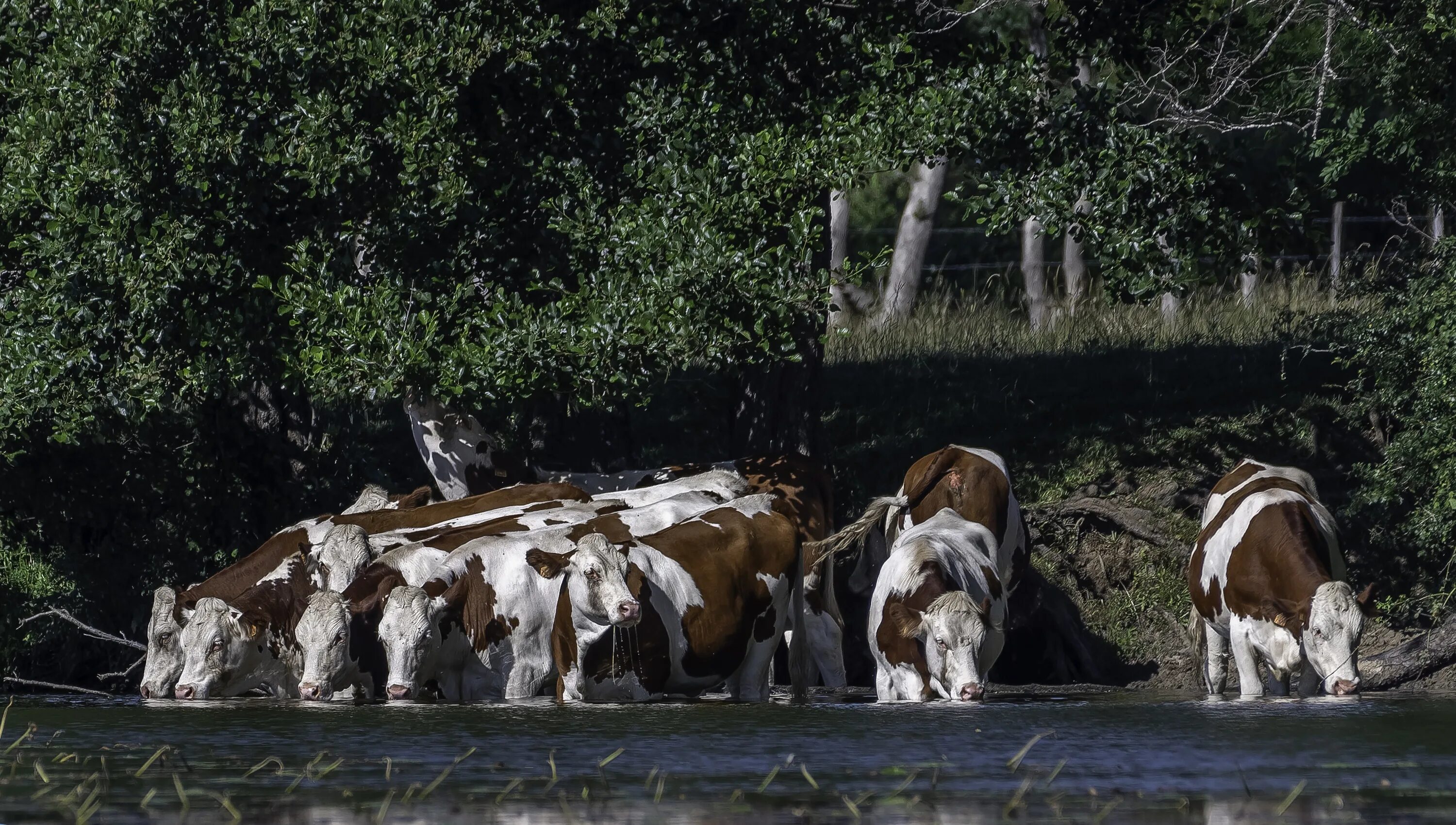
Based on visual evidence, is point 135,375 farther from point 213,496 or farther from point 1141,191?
point 1141,191

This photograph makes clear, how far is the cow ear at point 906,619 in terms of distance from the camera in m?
12.1

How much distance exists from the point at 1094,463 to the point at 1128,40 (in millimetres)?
4782

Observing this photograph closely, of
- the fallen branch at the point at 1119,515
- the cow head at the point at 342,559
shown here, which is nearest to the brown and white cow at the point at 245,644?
the cow head at the point at 342,559

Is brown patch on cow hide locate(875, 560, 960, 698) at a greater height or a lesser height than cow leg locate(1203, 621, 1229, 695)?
greater

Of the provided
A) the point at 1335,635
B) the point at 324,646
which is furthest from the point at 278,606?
the point at 1335,635

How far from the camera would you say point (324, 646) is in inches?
485

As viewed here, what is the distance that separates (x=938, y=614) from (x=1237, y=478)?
14.1 ft

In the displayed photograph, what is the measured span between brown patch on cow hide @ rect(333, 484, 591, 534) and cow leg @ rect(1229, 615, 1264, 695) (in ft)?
16.4

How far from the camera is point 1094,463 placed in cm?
1920

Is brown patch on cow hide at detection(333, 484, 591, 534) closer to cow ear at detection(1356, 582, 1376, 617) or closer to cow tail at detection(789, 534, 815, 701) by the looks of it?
cow tail at detection(789, 534, 815, 701)

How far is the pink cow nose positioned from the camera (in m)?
11.8

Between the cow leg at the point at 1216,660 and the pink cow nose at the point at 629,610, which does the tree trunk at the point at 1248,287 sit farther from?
the pink cow nose at the point at 629,610

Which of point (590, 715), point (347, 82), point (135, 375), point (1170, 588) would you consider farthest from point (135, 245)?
point (1170, 588)

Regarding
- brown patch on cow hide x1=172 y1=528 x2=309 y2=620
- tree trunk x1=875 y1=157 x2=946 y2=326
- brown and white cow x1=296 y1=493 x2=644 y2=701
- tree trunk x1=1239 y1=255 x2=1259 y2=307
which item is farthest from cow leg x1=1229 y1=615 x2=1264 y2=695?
tree trunk x1=875 y1=157 x2=946 y2=326
